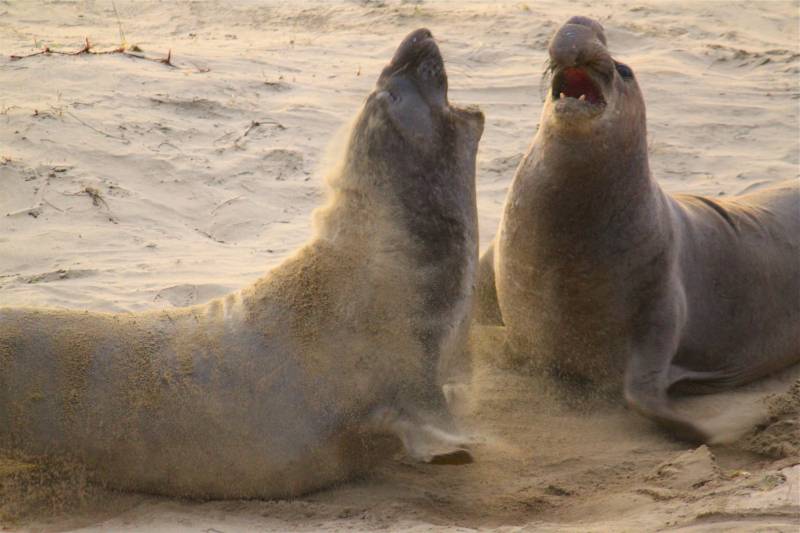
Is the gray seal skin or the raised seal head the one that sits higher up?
the raised seal head

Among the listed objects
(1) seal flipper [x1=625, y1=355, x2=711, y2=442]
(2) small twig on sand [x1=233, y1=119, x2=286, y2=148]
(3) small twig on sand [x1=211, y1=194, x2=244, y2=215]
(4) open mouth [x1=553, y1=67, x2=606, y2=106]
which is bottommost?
(1) seal flipper [x1=625, y1=355, x2=711, y2=442]

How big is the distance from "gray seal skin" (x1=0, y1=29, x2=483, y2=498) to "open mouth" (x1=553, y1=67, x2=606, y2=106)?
0.96m

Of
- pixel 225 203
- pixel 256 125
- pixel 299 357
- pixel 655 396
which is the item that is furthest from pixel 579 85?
pixel 256 125

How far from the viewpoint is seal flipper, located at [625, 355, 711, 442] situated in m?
4.99

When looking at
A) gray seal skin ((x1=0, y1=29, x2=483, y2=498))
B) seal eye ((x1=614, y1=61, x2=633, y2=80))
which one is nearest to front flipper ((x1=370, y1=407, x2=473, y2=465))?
gray seal skin ((x1=0, y1=29, x2=483, y2=498))

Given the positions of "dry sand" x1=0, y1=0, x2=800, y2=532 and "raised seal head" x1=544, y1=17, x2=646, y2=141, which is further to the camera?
"raised seal head" x1=544, y1=17, x2=646, y2=141

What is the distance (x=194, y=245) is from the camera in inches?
250

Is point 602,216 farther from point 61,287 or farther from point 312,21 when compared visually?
point 312,21

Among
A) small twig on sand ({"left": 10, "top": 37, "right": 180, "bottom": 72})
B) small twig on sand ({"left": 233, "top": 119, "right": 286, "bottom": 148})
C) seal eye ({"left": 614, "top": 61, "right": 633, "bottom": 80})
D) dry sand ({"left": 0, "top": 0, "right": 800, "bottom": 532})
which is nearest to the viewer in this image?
dry sand ({"left": 0, "top": 0, "right": 800, "bottom": 532})

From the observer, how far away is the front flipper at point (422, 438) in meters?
3.89

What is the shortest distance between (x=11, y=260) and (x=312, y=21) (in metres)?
5.70

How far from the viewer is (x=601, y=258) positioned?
17.2ft

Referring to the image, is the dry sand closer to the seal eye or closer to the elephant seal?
the elephant seal

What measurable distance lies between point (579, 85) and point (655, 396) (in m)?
1.34
